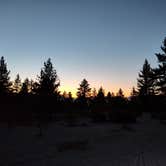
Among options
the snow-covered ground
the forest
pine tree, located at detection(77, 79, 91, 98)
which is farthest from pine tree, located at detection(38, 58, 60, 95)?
pine tree, located at detection(77, 79, 91, 98)

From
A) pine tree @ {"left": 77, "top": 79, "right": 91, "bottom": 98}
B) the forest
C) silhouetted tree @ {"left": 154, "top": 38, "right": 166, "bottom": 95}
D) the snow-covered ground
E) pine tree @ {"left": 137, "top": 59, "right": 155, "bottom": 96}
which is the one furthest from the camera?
pine tree @ {"left": 77, "top": 79, "right": 91, "bottom": 98}

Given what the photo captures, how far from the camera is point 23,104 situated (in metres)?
24.4

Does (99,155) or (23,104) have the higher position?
(23,104)

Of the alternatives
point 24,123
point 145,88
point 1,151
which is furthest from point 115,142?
point 145,88

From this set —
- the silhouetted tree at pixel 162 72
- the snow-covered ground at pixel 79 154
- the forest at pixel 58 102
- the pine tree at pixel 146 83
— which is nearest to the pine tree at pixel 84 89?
the forest at pixel 58 102

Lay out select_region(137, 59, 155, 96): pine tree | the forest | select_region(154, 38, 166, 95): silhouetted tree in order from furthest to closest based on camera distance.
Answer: select_region(137, 59, 155, 96): pine tree → select_region(154, 38, 166, 95): silhouetted tree → the forest

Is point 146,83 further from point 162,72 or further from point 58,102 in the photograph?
point 58,102

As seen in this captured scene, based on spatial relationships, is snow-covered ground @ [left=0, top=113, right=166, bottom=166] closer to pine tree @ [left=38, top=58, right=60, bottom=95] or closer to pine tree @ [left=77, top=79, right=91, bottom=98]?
pine tree @ [left=38, top=58, right=60, bottom=95]

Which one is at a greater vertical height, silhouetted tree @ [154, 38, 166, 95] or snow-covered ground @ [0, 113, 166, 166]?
silhouetted tree @ [154, 38, 166, 95]

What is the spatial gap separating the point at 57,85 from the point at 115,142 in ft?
75.2

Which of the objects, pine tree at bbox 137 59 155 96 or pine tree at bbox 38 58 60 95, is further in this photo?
pine tree at bbox 137 59 155 96

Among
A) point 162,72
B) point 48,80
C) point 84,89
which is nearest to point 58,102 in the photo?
point 48,80

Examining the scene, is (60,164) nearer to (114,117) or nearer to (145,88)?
(114,117)

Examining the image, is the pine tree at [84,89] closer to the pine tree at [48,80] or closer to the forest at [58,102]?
the forest at [58,102]
